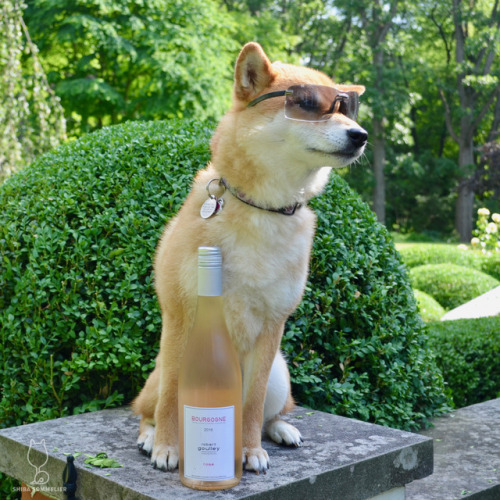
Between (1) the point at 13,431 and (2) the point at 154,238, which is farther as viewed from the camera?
(2) the point at 154,238

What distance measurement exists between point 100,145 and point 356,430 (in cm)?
203

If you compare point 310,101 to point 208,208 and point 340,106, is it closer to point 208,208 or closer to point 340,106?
point 340,106

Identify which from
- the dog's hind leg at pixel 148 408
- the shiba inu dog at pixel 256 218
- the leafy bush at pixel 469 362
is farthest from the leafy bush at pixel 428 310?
the shiba inu dog at pixel 256 218

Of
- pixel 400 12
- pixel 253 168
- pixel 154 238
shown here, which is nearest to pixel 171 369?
pixel 253 168

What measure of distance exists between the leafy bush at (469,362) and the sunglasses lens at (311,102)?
2.99m

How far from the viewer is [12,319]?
294 centimetres

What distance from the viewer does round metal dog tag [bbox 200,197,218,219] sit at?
6.77 ft

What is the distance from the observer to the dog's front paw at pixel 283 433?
2291mm

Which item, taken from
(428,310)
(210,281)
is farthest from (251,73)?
(428,310)

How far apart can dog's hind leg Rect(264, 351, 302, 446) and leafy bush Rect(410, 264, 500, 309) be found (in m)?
6.27

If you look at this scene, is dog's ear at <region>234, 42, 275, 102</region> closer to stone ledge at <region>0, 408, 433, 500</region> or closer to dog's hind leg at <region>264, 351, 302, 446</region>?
dog's hind leg at <region>264, 351, 302, 446</region>

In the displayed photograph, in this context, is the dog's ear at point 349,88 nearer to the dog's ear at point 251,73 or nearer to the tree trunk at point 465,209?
the dog's ear at point 251,73

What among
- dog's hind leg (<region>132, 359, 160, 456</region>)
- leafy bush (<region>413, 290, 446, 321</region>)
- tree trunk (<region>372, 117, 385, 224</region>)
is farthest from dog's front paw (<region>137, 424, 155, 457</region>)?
tree trunk (<region>372, 117, 385, 224</region>)

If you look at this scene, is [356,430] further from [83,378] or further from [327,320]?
[83,378]
